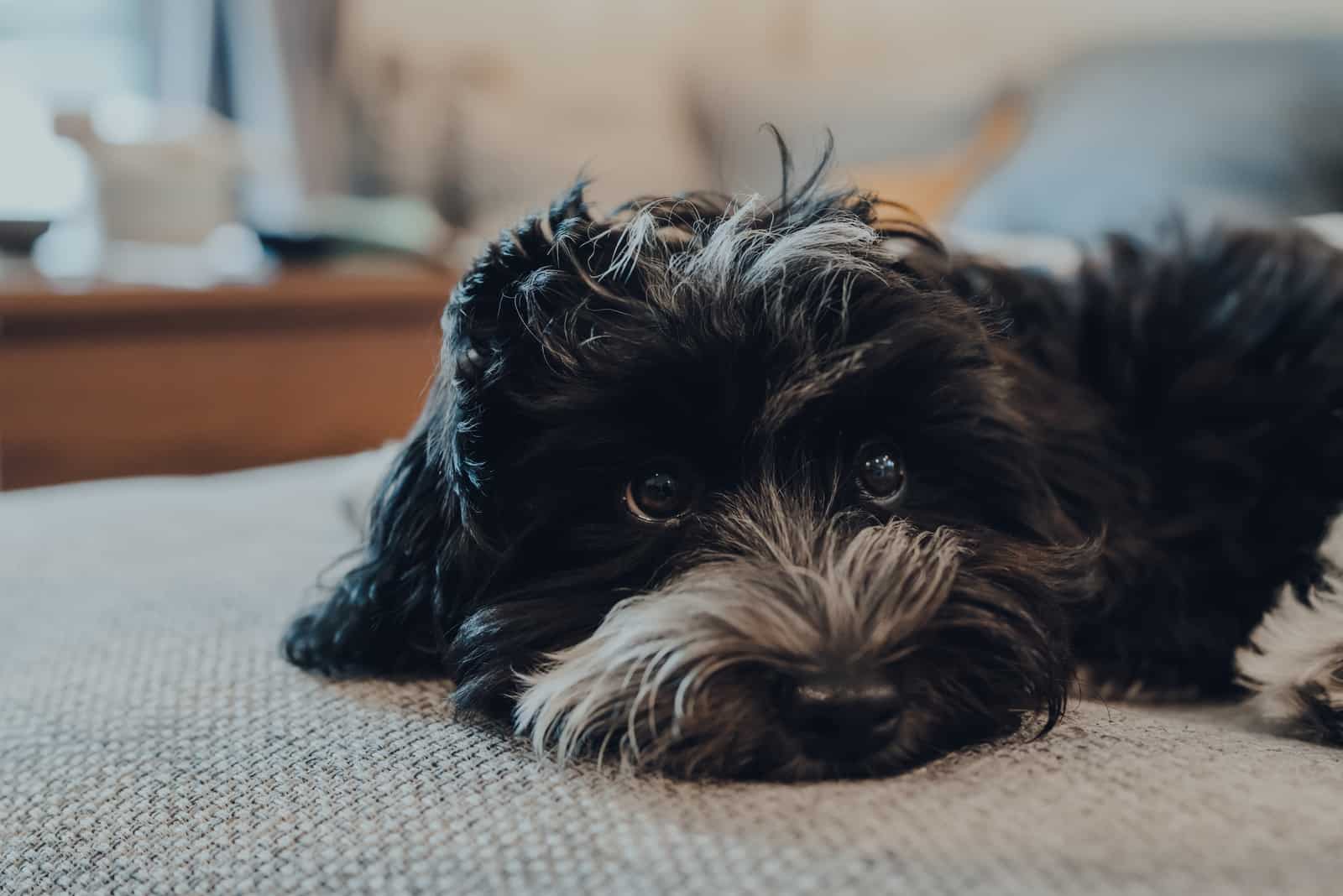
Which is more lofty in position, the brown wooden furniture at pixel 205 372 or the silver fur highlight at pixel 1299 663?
the silver fur highlight at pixel 1299 663

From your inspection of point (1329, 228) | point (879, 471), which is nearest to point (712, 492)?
point (879, 471)

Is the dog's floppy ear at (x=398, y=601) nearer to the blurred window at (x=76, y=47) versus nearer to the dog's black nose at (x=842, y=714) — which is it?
the dog's black nose at (x=842, y=714)

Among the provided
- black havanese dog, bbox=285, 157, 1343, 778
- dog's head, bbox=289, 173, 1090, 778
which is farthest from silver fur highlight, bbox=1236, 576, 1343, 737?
dog's head, bbox=289, 173, 1090, 778

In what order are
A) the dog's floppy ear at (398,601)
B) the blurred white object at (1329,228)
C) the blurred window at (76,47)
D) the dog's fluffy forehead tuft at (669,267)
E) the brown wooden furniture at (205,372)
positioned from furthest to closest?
the blurred window at (76,47) → the brown wooden furniture at (205,372) → the blurred white object at (1329,228) → the dog's floppy ear at (398,601) → the dog's fluffy forehead tuft at (669,267)

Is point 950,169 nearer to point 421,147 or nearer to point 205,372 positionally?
point 421,147

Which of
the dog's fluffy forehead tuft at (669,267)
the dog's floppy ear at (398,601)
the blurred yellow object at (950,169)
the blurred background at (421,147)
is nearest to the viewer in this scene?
the dog's fluffy forehead tuft at (669,267)

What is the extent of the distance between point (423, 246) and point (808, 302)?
298cm

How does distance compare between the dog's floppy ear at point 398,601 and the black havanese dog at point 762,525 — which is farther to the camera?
the dog's floppy ear at point 398,601

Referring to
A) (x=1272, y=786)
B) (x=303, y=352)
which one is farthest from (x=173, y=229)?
(x=1272, y=786)

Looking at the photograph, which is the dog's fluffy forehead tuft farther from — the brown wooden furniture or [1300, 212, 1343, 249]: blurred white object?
the brown wooden furniture

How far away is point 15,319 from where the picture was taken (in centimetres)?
342

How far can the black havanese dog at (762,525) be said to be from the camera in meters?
1.15

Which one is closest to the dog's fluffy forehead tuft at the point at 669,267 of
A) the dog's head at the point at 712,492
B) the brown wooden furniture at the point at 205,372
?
the dog's head at the point at 712,492

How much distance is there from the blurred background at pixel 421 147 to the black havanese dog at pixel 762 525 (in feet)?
3.86
